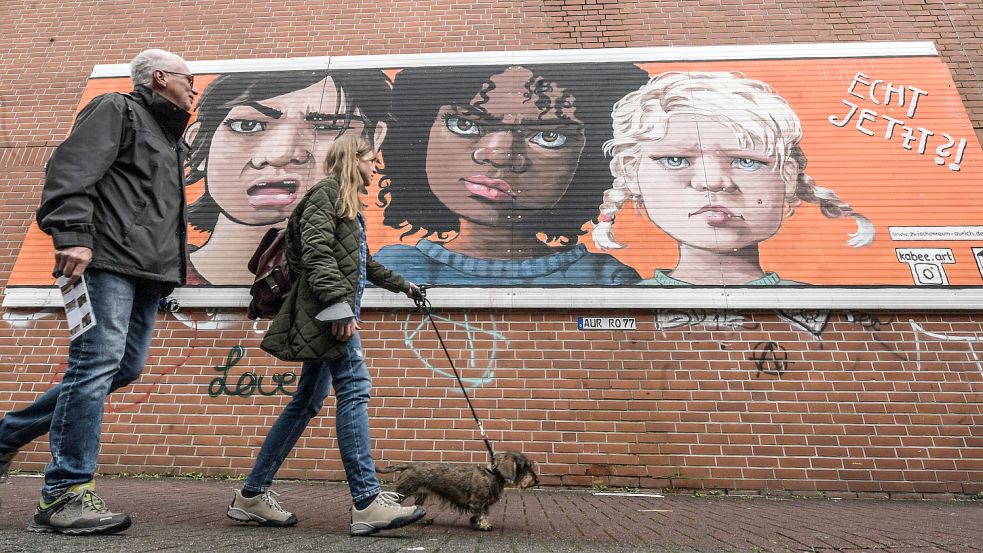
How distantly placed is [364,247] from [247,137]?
13.1 feet

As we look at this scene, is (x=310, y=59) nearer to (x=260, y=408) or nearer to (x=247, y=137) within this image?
(x=247, y=137)

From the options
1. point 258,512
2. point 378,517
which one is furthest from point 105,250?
point 378,517

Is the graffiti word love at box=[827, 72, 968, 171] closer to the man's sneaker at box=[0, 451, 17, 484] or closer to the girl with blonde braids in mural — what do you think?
the girl with blonde braids in mural

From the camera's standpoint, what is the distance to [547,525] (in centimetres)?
278

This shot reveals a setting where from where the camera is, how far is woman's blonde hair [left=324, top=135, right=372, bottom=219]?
246cm

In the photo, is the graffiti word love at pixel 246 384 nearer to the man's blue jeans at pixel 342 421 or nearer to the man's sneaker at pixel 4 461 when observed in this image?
the man's blue jeans at pixel 342 421

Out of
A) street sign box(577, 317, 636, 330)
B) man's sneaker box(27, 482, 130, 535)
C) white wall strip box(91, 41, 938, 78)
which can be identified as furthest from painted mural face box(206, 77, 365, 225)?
man's sneaker box(27, 482, 130, 535)

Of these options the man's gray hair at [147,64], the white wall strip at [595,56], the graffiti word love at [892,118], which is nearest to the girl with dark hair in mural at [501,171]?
the white wall strip at [595,56]

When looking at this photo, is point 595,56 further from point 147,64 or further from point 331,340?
point 331,340

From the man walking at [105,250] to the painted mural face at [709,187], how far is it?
165 inches

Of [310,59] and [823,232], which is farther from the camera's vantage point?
[310,59]

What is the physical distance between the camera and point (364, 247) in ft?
8.55

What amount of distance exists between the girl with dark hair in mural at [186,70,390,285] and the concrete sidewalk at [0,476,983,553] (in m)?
2.32

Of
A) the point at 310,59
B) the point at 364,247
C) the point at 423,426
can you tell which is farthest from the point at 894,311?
the point at 310,59
